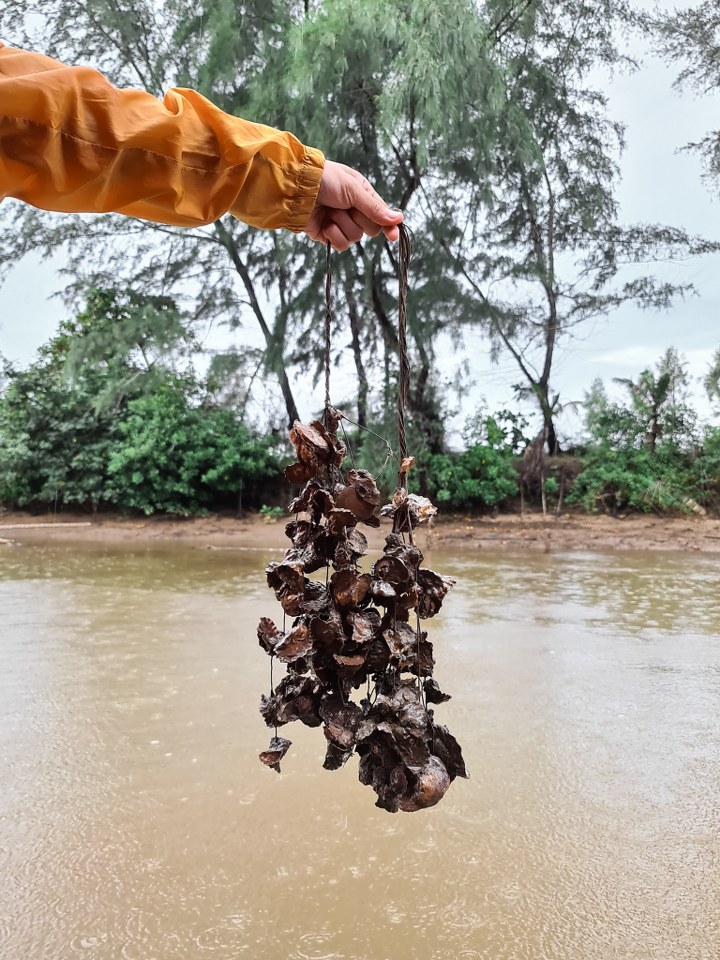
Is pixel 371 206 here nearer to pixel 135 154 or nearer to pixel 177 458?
pixel 135 154

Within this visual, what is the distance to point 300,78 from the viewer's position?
6.77 meters

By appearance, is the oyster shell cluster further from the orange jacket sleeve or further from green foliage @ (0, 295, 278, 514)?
green foliage @ (0, 295, 278, 514)

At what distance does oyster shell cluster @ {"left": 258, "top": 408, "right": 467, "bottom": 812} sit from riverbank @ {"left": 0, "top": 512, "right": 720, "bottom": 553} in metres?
4.95

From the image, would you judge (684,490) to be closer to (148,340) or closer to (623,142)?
(623,142)

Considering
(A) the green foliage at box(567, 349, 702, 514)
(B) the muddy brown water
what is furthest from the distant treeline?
(B) the muddy brown water

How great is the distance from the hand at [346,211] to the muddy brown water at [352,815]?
1197 millimetres

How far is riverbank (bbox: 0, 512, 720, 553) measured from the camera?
249 inches

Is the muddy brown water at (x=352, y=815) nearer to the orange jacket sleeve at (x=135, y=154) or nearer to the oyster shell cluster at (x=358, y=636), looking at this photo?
the oyster shell cluster at (x=358, y=636)

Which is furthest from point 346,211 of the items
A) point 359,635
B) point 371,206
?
point 359,635

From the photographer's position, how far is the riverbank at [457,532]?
633 centimetres

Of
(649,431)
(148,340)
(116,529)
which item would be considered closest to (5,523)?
(116,529)

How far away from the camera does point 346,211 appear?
130 centimetres

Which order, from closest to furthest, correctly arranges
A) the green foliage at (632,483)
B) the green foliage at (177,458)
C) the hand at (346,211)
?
the hand at (346,211) < the green foliage at (632,483) < the green foliage at (177,458)

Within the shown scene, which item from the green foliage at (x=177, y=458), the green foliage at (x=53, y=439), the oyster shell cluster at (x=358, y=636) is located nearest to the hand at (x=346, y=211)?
the oyster shell cluster at (x=358, y=636)
